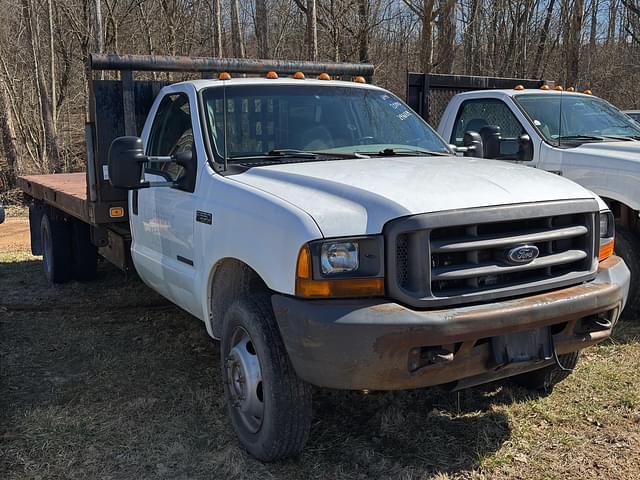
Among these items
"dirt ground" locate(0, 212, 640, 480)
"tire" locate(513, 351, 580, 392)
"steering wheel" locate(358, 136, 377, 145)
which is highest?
"steering wheel" locate(358, 136, 377, 145)

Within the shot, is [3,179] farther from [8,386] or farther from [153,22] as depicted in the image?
[8,386]

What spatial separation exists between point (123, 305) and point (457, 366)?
15.1 feet

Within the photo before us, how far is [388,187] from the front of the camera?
3318mm

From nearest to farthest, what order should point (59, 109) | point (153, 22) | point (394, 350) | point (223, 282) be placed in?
1. point (394, 350)
2. point (223, 282)
3. point (59, 109)
4. point (153, 22)

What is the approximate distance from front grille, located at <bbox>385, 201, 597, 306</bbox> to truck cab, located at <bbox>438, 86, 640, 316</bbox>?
198cm

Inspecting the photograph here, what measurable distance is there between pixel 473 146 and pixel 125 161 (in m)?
2.63

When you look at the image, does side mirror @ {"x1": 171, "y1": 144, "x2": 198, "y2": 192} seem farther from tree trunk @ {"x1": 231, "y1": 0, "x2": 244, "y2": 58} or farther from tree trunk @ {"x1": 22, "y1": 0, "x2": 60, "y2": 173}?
tree trunk @ {"x1": 231, "y1": 0, "x2": 244, "y2": 58}

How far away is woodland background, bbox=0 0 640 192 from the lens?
1780 cm

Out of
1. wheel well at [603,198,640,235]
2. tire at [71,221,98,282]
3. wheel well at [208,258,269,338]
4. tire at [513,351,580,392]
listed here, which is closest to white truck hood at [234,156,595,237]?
wheel well at [208,258,269,338]

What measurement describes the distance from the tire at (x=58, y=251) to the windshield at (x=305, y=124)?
3935 mm

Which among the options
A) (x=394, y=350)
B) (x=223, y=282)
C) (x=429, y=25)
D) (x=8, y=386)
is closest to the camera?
(x=394, y=350)

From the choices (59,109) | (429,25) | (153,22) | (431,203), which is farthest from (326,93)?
(153,22)

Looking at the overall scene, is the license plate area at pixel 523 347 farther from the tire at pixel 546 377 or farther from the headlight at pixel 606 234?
the tire at pixel 546 377

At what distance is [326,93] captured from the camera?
482 cm
